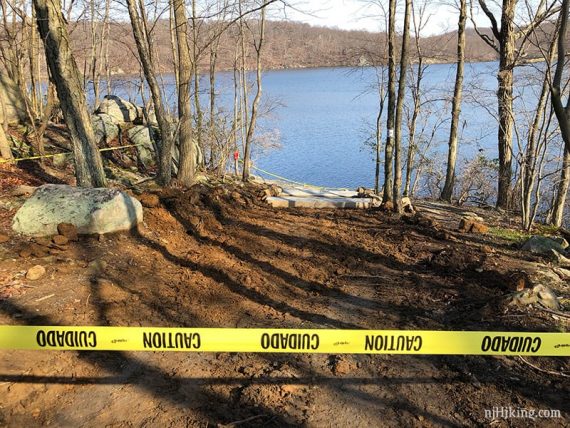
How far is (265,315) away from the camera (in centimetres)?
551

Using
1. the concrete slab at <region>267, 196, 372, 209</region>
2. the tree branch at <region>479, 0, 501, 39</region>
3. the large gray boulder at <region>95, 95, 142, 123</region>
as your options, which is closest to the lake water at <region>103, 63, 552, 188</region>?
the tree branch at <region>479, 0, 501, 39</region>

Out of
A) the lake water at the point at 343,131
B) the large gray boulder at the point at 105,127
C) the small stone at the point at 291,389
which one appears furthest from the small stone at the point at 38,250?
the lake water at the point at 343,131

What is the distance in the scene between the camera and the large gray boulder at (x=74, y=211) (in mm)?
6660

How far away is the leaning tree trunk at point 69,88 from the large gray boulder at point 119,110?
10.1 metres

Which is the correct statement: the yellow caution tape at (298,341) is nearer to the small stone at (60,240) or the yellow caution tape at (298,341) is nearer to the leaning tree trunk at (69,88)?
the small stone at (60,240)

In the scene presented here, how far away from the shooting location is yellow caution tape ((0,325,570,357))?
3705mm

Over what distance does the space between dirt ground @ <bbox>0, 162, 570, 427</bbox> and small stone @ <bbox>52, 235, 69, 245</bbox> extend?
0.18 metres

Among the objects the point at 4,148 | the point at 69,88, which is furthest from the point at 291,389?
the point at 4,148

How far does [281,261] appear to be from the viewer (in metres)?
7.38

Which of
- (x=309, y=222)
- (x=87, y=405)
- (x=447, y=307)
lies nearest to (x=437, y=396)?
(x=447, y=307)

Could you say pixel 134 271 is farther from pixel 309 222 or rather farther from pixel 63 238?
pixel 309 222

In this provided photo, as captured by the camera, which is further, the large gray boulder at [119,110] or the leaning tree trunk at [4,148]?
the large gray boulder at [119,110]

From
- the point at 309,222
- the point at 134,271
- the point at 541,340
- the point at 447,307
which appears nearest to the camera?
the point at 541,340

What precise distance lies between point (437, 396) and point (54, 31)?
329 inches
